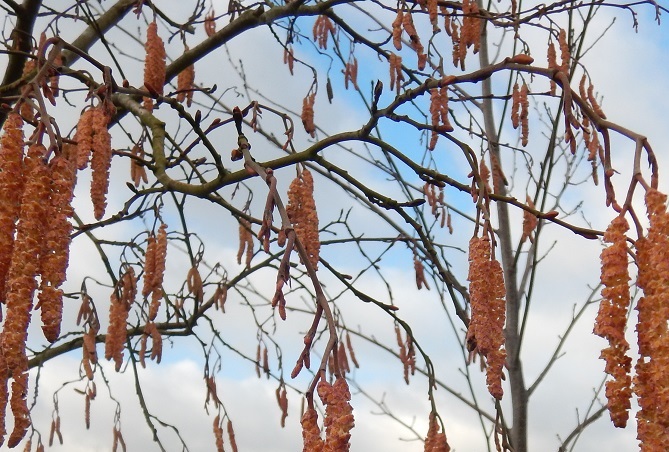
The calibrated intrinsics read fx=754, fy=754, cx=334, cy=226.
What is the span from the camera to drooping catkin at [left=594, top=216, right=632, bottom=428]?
3.02 ft

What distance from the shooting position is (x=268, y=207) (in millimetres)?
1171

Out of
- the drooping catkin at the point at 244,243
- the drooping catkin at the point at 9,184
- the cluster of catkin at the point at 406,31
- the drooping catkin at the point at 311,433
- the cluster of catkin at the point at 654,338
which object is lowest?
the drooping catkin at the point at 311,433

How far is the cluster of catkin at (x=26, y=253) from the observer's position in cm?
108

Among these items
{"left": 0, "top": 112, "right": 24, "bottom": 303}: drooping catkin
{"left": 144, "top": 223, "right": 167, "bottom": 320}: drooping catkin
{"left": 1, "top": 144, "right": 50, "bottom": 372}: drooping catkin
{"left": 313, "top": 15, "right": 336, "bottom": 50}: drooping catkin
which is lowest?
{"left": 1, "top": 144, "right": 50, "bottom": 372}: drooping catkin

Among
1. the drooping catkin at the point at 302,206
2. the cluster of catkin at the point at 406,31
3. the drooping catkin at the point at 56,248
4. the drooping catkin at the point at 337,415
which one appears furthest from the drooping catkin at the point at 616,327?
the cluster of catkin at the point at 406,31

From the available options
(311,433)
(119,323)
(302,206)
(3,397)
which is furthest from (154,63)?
(311,433)

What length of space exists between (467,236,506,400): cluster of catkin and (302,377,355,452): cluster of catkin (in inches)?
10.2

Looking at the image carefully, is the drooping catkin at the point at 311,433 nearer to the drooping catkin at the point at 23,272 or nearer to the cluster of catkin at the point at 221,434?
the drooping catkin at the point at 23,272

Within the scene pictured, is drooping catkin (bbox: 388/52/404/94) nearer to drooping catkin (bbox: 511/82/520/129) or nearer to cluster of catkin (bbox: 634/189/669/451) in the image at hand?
drooping catkin (bbox: 511/82/520/129)

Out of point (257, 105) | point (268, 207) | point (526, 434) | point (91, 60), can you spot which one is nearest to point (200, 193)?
point (257, 105)

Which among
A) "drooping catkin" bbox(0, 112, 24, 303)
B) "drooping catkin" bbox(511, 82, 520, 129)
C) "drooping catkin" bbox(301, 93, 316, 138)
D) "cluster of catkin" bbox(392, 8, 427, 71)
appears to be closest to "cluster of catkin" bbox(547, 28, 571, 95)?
"drooping catkin" bbox(511, 82, 520, 129)

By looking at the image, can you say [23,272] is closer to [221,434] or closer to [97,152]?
[97,152]

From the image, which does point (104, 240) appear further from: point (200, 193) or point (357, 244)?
point (200, 193)

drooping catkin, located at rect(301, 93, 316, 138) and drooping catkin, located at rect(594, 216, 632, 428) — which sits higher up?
drooping catkin, located at rect(301, 93, 316, 138)
